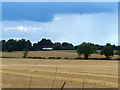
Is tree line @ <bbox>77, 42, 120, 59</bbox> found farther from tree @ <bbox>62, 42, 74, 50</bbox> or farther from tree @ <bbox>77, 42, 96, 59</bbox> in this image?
tree @ <bbox>62, 42, 74, 50</bbox>

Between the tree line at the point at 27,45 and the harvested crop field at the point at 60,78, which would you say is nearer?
the harvested crop field at the point at 60,78

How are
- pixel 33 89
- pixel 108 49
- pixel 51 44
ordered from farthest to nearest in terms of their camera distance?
pixel 51 44 → pixel 108 49 → pixel 33 89

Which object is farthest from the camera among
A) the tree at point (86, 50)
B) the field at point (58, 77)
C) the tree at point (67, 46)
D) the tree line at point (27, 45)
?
the tree at point (67, 46)

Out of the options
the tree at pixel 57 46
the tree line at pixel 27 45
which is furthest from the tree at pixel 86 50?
the tree at pixel 57 46

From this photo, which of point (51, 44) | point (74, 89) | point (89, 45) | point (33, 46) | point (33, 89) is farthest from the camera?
point (51, 44)

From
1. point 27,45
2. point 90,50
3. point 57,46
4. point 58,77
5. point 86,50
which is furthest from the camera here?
point 57,46

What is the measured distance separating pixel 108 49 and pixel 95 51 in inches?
264

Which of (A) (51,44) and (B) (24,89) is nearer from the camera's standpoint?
(B) (24,89)

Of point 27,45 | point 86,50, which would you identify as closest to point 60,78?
point 86,50

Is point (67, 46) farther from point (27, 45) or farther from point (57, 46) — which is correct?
point (27, 45)

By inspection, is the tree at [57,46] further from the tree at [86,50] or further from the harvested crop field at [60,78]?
the harvested crop field at [60,78]

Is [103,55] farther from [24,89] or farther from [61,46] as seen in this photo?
[24,89]

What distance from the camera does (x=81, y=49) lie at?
94.1m

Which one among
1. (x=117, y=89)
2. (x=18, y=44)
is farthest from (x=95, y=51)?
(x=117, y=89)
